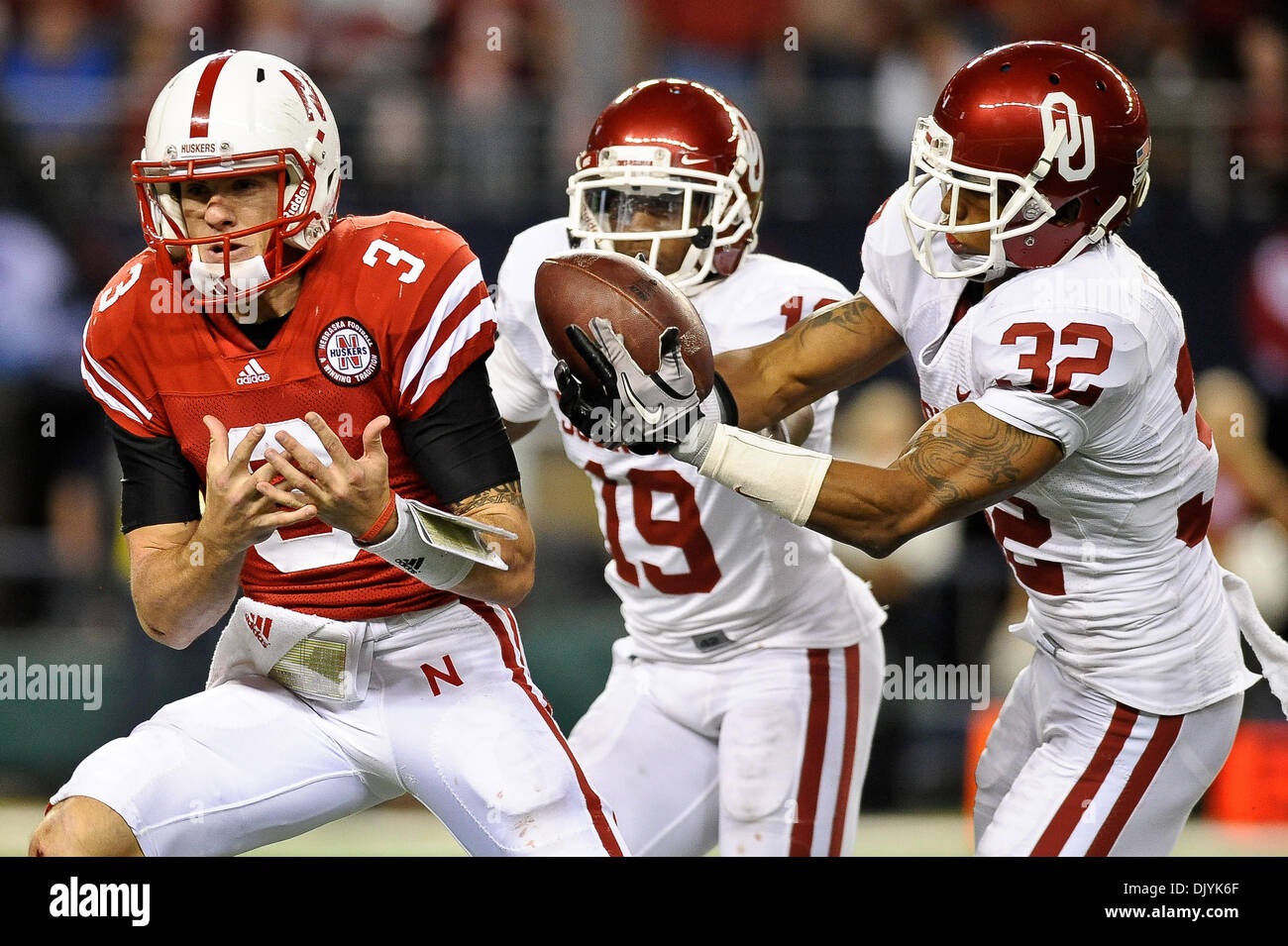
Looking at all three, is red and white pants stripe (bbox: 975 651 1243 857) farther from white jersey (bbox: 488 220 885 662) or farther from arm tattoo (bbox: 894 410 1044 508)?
white jersey (bbox: 488 220 885 662)

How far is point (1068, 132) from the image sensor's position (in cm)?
296

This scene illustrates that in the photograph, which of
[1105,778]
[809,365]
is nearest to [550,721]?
[809,365]

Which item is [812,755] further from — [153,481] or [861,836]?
[861,836]

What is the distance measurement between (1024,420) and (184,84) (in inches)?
62.4

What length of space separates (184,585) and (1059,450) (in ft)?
4.98

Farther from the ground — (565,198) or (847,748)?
(565,198)

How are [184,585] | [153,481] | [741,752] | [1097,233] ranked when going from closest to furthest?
[184,585] → [153,481] → [1097,233] → [741,752]

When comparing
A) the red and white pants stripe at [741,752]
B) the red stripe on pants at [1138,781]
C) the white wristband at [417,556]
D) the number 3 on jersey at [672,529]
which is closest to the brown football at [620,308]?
the white wristband at [417,556]

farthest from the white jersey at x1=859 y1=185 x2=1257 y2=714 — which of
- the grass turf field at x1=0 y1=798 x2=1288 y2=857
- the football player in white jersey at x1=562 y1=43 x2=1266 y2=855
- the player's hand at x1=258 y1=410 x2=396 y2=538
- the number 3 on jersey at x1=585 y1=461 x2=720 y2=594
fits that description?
the grass turf field at x1=0 y1=798 x2=1288 y2=857

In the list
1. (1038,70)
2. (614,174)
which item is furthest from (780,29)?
(1038,70)

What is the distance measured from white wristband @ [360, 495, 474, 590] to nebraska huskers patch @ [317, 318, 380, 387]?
315mm

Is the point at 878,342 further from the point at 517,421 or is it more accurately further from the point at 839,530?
the point at 517,421

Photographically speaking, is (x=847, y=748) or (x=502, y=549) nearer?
(x=502, y=549)

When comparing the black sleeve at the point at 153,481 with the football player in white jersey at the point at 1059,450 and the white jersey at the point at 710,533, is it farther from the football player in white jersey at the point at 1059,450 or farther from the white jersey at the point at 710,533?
the white jersey at the point at 710,533
